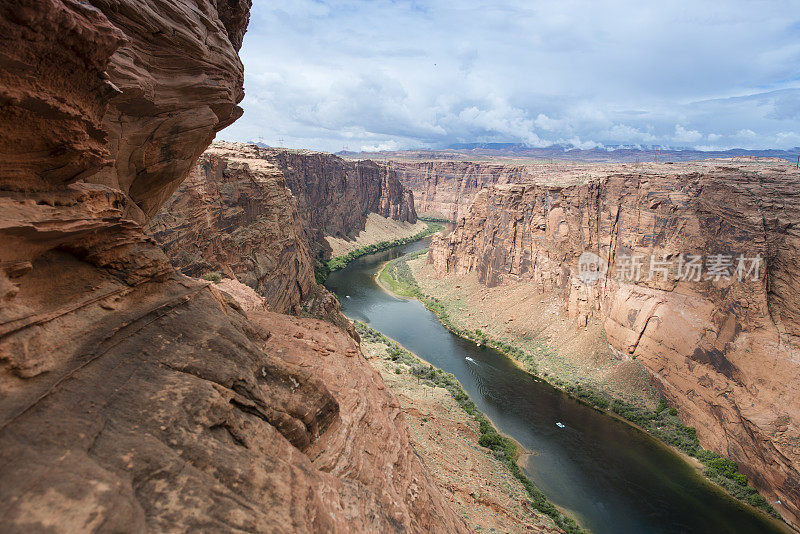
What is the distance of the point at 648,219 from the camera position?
44.4 meters

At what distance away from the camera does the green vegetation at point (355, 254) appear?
86.9 metres

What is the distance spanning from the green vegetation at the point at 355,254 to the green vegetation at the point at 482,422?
33.6 m

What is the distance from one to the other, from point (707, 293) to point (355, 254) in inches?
3353

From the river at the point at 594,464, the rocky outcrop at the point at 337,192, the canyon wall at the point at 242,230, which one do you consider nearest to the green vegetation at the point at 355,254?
the rocky outcrop at the point at 337,192

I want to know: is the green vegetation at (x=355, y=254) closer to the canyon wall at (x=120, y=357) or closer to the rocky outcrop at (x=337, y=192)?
the rocky outcrop at (x=337, y=192)

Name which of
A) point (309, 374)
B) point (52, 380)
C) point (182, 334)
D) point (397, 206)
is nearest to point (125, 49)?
point (182, 334)

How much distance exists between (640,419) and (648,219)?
2232cm

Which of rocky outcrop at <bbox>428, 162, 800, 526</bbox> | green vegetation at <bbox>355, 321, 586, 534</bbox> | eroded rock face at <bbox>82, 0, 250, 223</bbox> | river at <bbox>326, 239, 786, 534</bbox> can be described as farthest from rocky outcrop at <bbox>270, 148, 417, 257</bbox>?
eroded rock face at <bbox>82, 0, 250, 223</bbox>

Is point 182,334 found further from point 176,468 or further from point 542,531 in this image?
point 542,531

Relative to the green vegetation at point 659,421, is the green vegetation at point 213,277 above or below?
above

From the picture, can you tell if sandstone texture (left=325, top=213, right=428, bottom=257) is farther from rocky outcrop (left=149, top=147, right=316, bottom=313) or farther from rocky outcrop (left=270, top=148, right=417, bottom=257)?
rocky outcrop (left=149, top=147, right=316, bottom=313)

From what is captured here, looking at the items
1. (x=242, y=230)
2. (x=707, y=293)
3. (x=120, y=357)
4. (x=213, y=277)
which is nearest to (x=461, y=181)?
(x=707, y=293)

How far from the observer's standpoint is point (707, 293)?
37.5 meters

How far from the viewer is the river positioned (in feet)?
90.9
